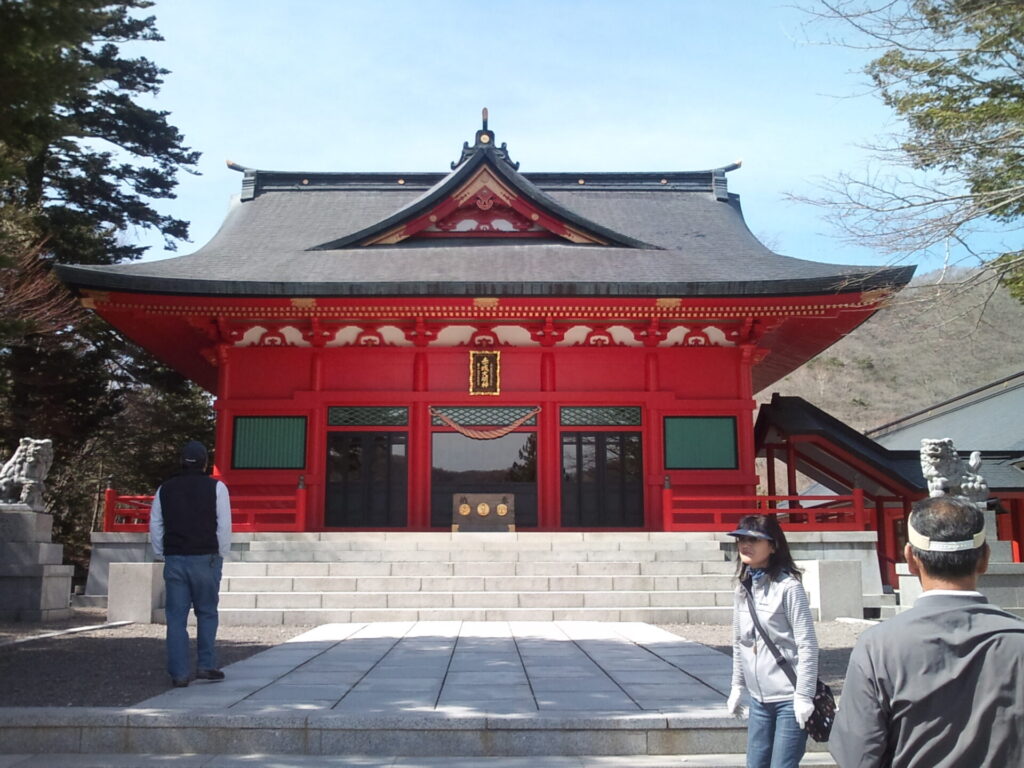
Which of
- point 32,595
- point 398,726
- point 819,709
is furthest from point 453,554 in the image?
point 819,709

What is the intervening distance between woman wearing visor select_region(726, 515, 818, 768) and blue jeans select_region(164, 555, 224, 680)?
4197 mm

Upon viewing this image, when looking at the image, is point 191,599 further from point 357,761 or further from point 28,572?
point 28,572

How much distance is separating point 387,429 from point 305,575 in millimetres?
4978

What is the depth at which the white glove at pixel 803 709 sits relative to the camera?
336 centimetres

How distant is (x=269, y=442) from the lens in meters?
16.0

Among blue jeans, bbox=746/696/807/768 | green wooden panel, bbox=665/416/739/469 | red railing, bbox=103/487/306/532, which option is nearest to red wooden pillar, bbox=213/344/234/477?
red railing, bbox=103/487/306/532

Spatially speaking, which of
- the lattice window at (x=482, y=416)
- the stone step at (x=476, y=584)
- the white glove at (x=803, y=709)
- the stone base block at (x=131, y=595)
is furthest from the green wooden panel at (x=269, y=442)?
the white glove at (x=803, y=709)

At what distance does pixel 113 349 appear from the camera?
21.5 m

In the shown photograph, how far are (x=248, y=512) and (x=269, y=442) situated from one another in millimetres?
2257

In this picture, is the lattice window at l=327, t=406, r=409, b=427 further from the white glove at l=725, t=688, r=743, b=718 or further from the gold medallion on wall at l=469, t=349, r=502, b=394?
the white glove at l=725, t=688, r=743, b=718

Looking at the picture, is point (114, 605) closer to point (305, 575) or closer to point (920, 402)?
point (305, 575)

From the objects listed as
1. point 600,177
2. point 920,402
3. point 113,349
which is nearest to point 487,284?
point 600,177

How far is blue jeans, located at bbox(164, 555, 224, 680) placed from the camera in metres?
6.30

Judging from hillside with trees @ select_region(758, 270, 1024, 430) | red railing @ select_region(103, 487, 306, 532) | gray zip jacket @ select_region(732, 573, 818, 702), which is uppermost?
hillside with trees @ select_region(758, 270, 1024, 430)
